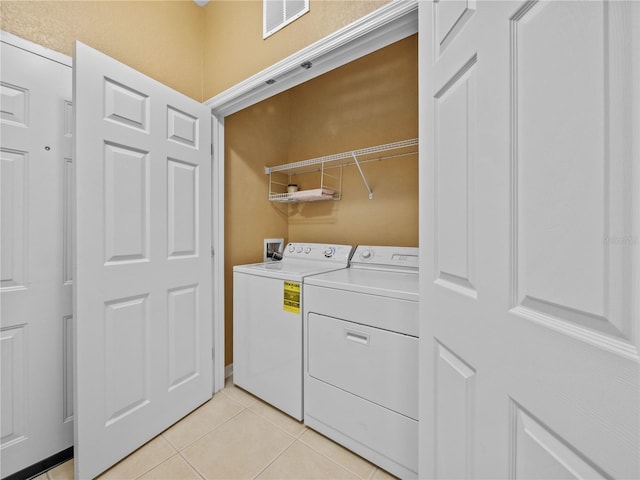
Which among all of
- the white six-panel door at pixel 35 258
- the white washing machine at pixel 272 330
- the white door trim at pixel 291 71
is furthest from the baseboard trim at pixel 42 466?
the white washing machine at pixel 272 330

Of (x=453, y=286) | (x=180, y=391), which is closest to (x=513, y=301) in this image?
(x=453, y=286)

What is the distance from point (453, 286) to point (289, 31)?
150cm

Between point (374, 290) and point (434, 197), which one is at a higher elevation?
point (434, 197)

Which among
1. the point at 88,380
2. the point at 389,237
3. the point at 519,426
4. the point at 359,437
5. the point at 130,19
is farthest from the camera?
the point at 389,237

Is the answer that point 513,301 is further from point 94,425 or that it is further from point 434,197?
point 94,425

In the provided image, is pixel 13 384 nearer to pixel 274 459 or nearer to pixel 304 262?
pixel 274 459

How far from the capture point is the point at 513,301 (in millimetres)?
544

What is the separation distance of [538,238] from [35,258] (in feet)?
6.22

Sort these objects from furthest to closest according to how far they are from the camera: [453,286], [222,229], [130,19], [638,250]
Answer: [222,229], [130,19], [453,286], [638,250]

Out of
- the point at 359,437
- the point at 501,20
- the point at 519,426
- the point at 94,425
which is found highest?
the point at 501,20

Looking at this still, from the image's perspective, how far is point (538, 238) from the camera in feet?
1.61

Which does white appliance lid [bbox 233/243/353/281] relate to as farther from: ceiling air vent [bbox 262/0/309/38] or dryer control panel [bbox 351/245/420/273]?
ceiling air vent [bbox 262/0/309/38]

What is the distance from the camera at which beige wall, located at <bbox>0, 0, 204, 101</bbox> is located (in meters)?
1.28

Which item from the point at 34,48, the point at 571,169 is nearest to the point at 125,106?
the point at 34,48
